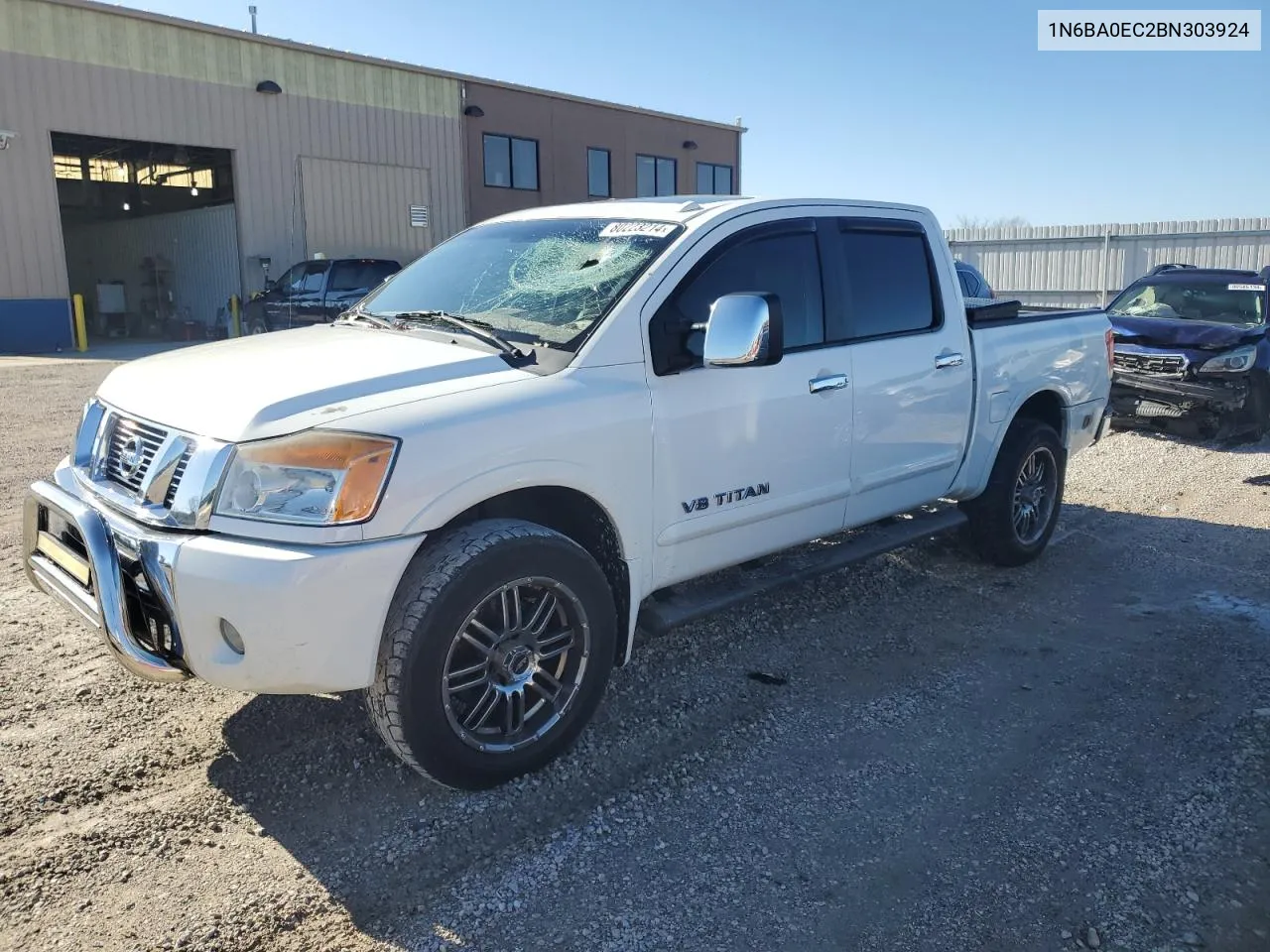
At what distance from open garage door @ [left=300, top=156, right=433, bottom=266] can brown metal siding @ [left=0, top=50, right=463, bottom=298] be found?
9.0 inches

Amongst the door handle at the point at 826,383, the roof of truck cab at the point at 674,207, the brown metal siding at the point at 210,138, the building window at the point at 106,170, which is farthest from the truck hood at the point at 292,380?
the building window at the point at 106,170

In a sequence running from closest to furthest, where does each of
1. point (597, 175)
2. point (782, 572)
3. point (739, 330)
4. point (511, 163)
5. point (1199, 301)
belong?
1. point (739, 330)
2. point (782, 572)
3. point (1199, 301)
4. point (511, 163)
5. point (597, 175)

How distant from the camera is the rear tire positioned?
5.46 metres

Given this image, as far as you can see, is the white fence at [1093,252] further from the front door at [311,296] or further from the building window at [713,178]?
the front door at [311,296]

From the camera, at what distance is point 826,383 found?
4.14 meters

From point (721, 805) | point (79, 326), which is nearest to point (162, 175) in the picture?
point (79, 326)

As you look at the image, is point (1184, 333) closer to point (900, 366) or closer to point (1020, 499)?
point (1020, 499)

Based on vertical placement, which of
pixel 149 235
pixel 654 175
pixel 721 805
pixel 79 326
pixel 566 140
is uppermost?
pixel 566 140

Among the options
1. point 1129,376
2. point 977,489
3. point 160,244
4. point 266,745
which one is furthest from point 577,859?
point 160,244

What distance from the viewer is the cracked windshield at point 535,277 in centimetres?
363

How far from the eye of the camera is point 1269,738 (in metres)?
3.69

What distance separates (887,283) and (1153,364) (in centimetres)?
653

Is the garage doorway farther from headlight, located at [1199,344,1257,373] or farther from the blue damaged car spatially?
headlight, located at [1199,344,1257,373]

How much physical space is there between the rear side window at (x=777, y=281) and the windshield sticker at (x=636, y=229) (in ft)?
0.79
